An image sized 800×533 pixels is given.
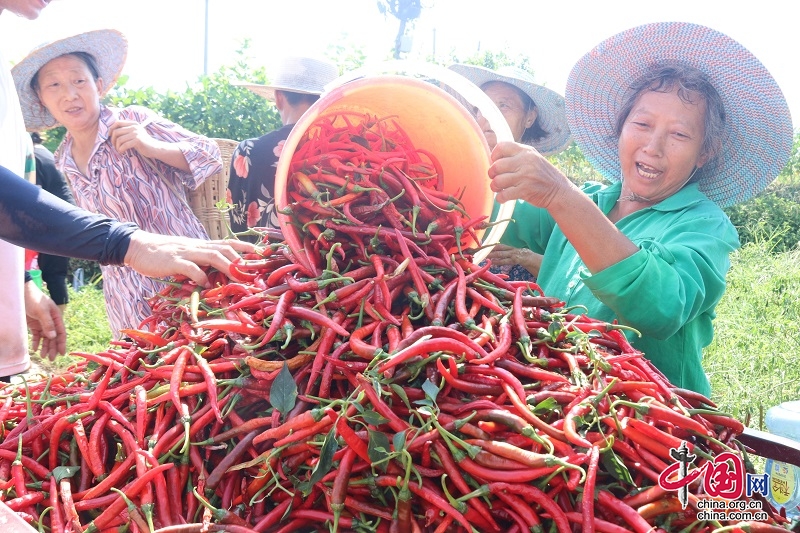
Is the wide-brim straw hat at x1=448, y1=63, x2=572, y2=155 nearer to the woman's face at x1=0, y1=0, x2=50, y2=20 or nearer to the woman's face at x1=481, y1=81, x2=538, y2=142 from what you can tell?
the woman's face at x1=481, y1=81, x2=538, y2=142

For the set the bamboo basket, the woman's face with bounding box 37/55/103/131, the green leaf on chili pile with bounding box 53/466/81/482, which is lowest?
the green leaf on chili pile with bounding box 53/466/81/482

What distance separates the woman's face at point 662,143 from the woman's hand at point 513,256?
0.59 meters

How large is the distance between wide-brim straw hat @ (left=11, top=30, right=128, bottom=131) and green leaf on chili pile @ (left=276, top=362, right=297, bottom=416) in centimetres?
271

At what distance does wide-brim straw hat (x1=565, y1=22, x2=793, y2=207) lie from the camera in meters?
2.21

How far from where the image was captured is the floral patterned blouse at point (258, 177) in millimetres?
3418

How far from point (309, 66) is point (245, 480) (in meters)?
2.99

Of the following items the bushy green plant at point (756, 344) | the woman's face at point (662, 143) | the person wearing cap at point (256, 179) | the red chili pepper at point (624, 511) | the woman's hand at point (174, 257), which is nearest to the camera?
the red chili pepper at point (624, 511)

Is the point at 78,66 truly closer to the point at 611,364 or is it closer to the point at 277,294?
the point at 277,294

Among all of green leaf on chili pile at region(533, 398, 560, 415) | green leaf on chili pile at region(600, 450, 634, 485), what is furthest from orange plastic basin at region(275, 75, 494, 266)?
green leaf on chili pile at region(600, 450, 634, 485)

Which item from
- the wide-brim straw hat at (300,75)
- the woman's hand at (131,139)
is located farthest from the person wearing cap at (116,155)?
the wide-brim straw hat at (300,75)

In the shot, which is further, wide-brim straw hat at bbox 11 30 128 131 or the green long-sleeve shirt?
wide-brim straw hat at bbox 11 30 128 131

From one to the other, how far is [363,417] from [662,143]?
5.02 feet

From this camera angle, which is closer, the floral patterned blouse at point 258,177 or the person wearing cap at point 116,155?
the person wearing cap at point 116,155

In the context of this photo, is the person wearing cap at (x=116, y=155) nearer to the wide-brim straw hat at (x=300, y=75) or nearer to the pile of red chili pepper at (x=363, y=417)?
the wide-brim straw hat at (x=300, y=75)
